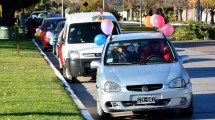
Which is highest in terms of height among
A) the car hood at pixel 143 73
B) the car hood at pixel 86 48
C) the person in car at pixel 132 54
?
the person in car at pixel 132 54

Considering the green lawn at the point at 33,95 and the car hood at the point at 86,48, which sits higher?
the car hood at the point at 86,48

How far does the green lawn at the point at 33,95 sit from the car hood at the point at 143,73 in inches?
37.8

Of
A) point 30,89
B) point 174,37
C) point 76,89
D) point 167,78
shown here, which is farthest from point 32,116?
point 174,37

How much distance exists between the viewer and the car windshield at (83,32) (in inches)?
691

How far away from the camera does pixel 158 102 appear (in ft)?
34.2

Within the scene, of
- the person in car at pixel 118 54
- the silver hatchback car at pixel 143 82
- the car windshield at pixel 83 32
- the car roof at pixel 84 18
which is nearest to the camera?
the silver hatchback car at pixel 143 82

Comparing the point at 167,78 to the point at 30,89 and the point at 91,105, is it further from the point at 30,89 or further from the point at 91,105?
the point at 30,89

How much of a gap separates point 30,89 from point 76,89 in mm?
2233

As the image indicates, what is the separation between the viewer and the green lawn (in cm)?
1031

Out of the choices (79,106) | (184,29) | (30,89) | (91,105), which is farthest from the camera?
(184,29)

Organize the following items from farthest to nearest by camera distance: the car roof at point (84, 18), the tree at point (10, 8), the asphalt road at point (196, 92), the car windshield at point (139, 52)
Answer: the tree at point (10, 8)
the car roof at point (84, 18)
the car windshield at point (139, 52)
the asphalt road at point (196, 92)

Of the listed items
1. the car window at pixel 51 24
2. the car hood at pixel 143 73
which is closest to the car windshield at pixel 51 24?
the car window at pixel 51 24

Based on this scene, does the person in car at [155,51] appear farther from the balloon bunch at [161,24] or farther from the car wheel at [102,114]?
the balloon bunch at [161,24]

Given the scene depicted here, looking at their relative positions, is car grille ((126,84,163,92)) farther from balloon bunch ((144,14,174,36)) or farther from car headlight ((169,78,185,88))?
balloon bunch ((144,14,174,36))
